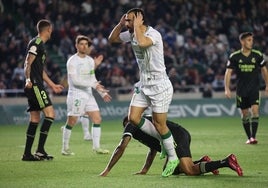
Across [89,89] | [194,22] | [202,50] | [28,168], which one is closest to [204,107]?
[202,50]

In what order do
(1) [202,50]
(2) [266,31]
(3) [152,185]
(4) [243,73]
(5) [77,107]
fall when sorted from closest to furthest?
1. (3) [152,185]
2. (5) [77,107]
3. (4) [243,73]
4. (1) [202,50]
5. (2) [266,31]

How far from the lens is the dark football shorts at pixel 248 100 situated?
1702 centimetres

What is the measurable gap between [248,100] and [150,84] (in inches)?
267

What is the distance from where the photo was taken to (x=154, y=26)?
32.1m

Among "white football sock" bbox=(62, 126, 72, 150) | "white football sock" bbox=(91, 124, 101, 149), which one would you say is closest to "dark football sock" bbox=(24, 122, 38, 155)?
"white football sock" bbox=(62, 126, 72, 150)

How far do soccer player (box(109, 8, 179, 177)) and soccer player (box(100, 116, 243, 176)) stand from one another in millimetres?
140

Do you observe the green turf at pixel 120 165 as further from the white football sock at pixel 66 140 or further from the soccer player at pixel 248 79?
the soccer player at pixel 248 79

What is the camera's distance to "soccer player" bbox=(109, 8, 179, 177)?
10508 millimetres

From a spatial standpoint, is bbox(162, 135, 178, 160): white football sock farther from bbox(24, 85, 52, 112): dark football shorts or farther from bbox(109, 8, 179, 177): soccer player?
bbox(24, 85, 52, 112): dark football shorts

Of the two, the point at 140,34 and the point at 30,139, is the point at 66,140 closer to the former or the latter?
the point at 30,139

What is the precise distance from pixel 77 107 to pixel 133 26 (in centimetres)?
509

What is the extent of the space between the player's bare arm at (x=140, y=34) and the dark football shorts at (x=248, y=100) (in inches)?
279

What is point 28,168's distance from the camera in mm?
12078

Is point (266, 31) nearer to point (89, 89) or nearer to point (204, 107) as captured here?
point (204, 107)
